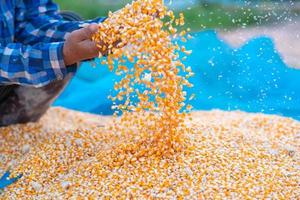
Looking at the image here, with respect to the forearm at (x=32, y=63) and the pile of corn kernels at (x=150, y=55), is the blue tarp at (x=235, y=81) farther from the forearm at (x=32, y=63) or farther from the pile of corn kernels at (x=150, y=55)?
the forearm at (x=32, y=63)

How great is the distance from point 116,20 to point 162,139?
47 cm

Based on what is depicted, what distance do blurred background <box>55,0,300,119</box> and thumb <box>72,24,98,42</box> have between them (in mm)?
316

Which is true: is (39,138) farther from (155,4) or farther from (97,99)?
(155,4)

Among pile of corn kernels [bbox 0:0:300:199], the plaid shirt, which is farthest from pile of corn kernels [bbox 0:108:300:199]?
the plaid shirt

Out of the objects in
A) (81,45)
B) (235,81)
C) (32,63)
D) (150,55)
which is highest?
(235,81)

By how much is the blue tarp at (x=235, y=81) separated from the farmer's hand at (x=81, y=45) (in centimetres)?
75

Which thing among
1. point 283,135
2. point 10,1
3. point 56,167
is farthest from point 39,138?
point 283,135

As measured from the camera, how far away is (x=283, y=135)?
2.33 m

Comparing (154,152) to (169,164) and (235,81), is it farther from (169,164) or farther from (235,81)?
(235,81)

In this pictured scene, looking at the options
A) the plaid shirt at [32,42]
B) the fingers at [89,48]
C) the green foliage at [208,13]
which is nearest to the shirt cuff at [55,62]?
the plaid shirt at [32,42]

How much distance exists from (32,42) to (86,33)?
607 millimetres

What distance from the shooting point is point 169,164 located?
1.97 meters

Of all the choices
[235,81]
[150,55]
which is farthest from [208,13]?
[150,55]

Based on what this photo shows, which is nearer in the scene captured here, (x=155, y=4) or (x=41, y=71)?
(x=155, y=4)
